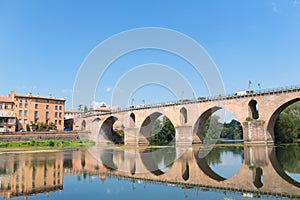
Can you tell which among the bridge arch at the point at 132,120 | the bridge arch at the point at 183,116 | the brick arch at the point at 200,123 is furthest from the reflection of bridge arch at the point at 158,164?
the bridge arch at the point at 132,120

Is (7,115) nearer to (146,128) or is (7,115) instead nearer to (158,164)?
(146,128)

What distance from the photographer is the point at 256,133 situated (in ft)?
136

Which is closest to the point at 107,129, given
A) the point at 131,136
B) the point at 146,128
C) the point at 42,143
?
the point at 131,136

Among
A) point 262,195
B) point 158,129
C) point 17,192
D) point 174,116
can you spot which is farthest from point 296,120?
point 17,192

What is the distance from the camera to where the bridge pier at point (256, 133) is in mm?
41344

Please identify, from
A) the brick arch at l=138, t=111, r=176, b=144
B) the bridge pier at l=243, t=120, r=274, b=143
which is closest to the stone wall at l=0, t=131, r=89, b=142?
the brick arch at l=138, t=111, r=176, b=144

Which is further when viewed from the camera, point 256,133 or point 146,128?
point 146,128

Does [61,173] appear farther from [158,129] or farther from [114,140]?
[114,140]

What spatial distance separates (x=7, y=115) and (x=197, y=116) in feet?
141

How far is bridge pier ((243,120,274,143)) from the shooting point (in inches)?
1628

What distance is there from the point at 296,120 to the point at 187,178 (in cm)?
5080

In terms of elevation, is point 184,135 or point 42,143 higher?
point 184,135

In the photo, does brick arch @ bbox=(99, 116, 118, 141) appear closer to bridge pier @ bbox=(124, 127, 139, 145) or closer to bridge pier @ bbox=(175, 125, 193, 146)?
bridge pier @ bbox=(124, 127, 139, 145)

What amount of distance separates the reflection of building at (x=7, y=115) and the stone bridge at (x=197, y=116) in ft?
66.5
